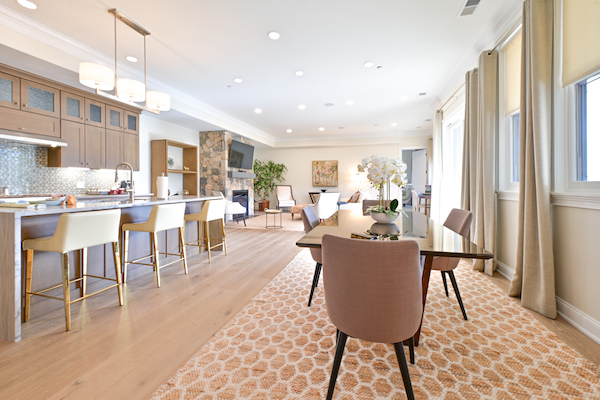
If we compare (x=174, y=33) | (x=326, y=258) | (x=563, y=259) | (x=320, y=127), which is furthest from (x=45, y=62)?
(x=320, y=127)

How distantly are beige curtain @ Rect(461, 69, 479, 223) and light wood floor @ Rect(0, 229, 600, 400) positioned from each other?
109cm

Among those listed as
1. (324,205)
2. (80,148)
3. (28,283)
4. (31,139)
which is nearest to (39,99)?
(31,139)

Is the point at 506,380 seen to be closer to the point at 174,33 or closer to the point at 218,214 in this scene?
the point at 218,214

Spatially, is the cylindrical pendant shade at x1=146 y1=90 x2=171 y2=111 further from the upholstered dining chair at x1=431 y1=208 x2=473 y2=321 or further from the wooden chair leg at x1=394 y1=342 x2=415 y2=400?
the wooden chair leg at x1=394 y1=342 x2=415 y2=400

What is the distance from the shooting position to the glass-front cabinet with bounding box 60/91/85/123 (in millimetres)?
3848

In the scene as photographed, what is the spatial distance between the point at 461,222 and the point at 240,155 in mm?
6588

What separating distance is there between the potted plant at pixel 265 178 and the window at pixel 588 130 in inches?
344

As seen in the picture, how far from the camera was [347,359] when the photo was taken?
1534 millimetres

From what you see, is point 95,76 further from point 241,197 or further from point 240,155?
point 241,197

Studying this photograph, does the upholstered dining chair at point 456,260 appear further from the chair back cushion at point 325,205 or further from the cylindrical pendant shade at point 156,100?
the chair back cushion at point 325,205

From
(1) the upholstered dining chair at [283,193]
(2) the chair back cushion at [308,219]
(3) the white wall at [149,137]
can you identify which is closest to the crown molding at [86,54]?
(3) the white wall at [149,137]

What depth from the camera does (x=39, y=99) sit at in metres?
3.55

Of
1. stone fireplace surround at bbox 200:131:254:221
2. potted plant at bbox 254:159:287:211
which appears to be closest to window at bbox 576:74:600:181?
stone fireplace surround at bbox 200:131:254:221

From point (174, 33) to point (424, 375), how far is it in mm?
3956
